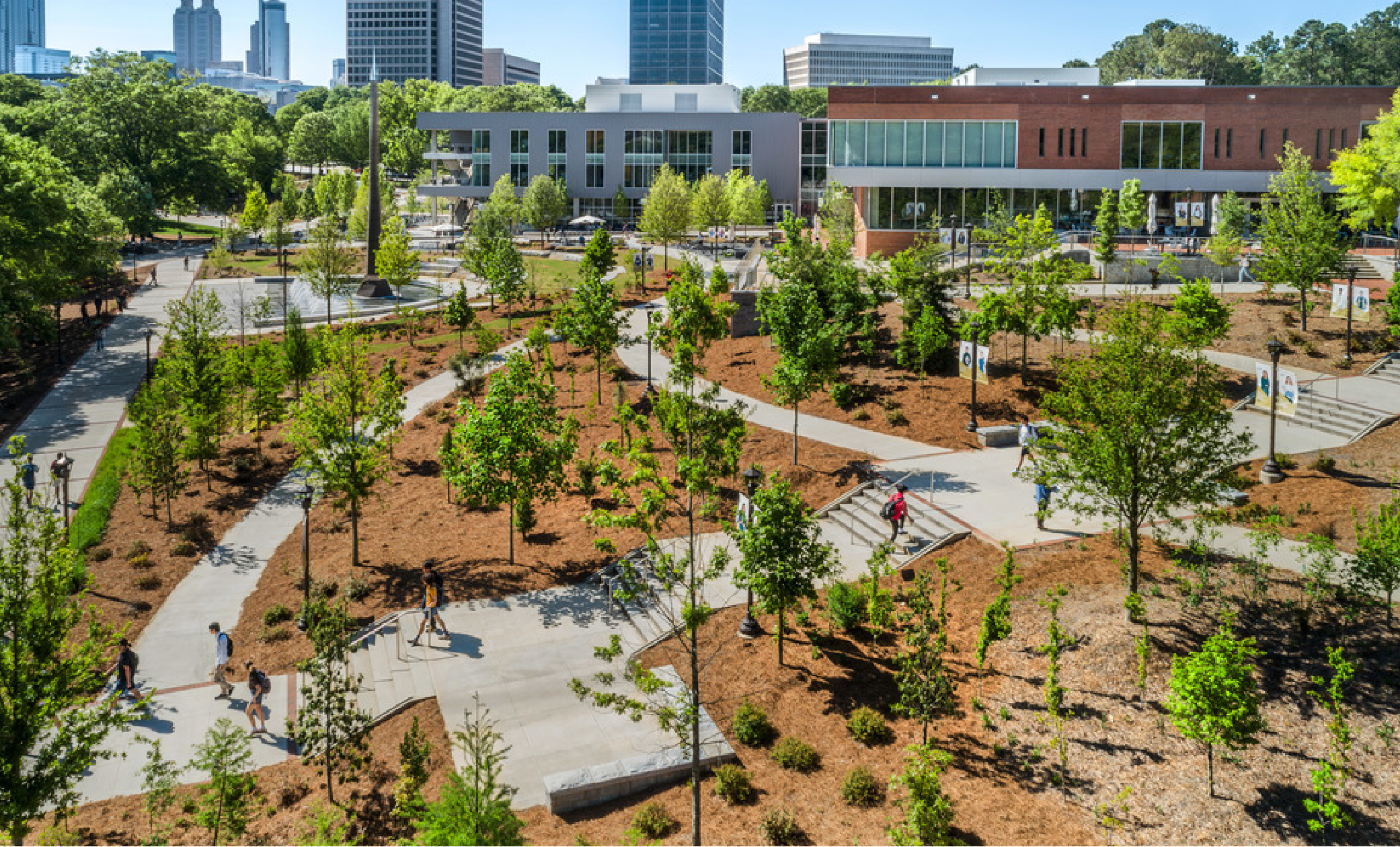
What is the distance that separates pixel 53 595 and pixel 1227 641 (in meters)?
14.9

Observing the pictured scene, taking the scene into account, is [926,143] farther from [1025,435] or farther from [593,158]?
[593,158]

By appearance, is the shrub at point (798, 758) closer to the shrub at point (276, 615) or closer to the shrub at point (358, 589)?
the shrub at point (358, 589)

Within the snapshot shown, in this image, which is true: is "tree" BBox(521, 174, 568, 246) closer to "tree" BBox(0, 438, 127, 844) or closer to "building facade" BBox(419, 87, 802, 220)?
"building facade" BBox(419, 87, 802, 220)

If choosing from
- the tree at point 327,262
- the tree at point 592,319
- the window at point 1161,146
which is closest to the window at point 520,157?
the tree at point 327,262

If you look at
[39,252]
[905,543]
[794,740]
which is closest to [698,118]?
[39,252]

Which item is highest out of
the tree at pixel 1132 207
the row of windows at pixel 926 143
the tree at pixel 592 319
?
the row of windows at pixel 926 143

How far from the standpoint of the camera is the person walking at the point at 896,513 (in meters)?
22.4

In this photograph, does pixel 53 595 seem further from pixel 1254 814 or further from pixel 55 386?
pixel 55 386

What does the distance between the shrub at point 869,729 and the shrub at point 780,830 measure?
8.17ft

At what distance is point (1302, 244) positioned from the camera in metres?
33.5

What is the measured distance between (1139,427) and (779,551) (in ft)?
20.5

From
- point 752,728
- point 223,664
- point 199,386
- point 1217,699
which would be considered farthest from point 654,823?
point 199,386

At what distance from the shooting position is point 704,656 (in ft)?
61.6

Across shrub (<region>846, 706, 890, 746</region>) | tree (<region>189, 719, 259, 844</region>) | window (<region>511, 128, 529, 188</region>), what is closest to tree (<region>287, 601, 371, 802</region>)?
tree (<region>189, 719, 259, 844</region>)
